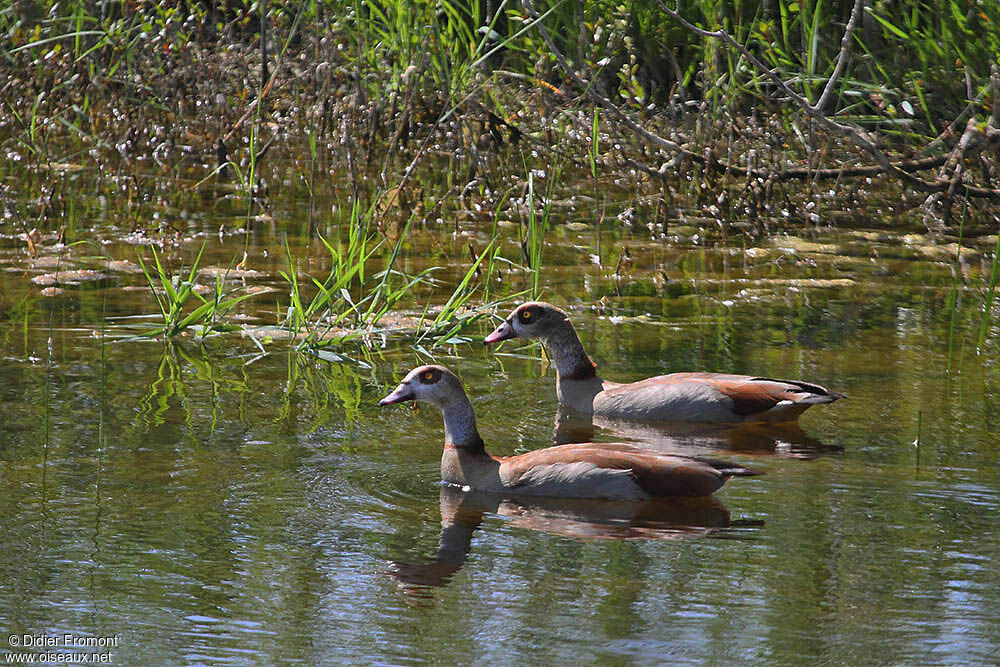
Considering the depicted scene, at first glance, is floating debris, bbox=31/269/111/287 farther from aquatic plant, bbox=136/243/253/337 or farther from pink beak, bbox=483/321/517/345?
pink beak, bbox=483/321/517/345

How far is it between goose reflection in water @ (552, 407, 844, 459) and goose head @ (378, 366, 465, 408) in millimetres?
811

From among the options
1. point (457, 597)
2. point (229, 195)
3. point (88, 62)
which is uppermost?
point (88, 62)

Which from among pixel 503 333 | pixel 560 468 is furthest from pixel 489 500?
pixel 503 333

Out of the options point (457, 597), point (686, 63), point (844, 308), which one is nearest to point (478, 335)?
point (844, 308)

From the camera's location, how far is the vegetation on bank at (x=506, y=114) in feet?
37.3

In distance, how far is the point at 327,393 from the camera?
771 centimetres

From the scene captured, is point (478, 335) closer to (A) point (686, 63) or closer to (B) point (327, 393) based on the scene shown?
(B) point (327, 393)

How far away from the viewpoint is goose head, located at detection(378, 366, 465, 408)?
6762 mm

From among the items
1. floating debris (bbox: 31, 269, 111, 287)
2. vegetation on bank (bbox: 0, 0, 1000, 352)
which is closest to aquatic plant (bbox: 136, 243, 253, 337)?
vegetation on bank (bbox: 0, 0, 1000, 352)

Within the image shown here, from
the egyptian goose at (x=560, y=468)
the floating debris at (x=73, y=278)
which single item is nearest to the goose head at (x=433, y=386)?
the egyptian goose at (x=560, y=468)

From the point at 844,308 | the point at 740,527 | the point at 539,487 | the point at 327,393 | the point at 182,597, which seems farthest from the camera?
the point at 844,308

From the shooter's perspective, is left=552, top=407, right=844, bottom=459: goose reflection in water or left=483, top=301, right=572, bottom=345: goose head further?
left=483, top=301, right=572, bottom=345: goose head

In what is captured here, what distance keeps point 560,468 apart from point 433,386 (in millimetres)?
767

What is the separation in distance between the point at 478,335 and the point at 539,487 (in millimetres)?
2740
